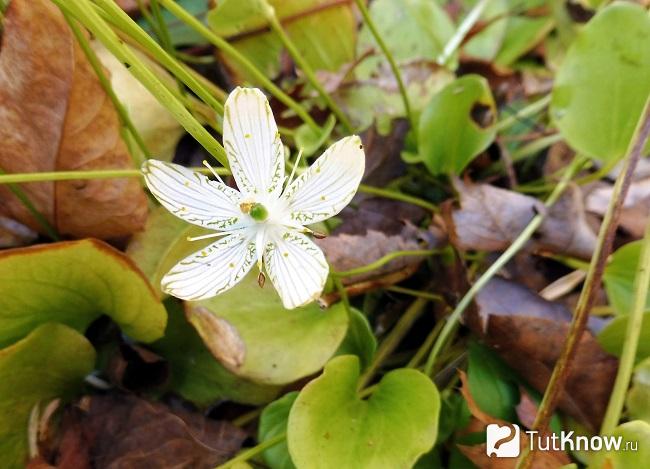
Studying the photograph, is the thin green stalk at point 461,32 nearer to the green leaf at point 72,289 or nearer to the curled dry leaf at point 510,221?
the curled dry leaf at point 510,221

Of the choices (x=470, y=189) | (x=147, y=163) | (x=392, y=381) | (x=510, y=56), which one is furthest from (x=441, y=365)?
(x=510, y=56)

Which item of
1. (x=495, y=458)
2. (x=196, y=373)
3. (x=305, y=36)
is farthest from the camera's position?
(x=305, y=36)

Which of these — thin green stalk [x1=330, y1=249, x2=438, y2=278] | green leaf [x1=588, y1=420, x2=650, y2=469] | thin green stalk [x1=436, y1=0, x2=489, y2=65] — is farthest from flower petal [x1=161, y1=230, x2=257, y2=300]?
thin green stalk [x1=436, y1=0, x2=489, y2=65]

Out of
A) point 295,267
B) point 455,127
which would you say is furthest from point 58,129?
point 455,127

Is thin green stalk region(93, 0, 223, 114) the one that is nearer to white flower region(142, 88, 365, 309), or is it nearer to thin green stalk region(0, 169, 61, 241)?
white flower region(142, 88, 365, 309)

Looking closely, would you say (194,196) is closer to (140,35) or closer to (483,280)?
(140,35)

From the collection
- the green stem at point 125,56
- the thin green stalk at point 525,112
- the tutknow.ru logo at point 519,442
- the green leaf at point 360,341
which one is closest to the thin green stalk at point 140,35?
the green stem at point 125,56
